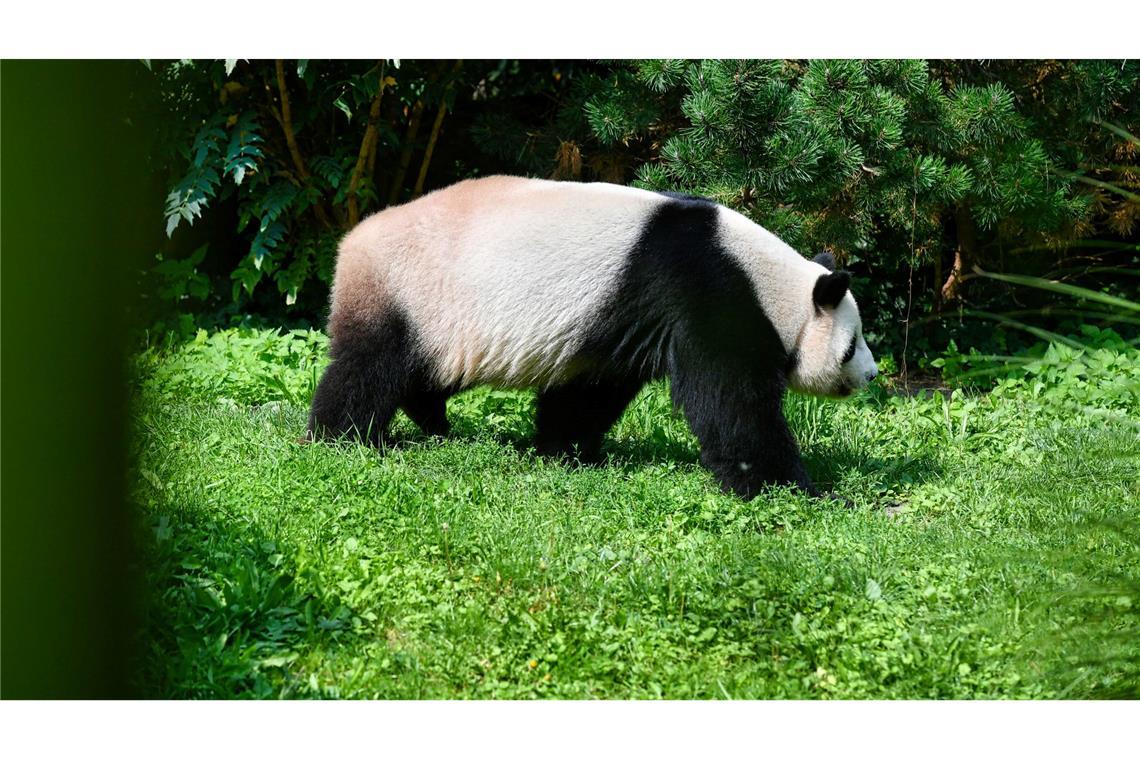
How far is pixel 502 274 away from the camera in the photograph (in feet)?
17.9

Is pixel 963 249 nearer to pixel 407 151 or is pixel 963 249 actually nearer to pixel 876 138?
pixel 876 138

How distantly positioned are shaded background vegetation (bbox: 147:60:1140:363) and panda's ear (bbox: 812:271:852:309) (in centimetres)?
163

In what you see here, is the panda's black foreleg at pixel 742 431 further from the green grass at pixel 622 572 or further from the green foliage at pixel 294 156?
the green foliage at pixel 294 156

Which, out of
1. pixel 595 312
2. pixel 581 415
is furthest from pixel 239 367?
pixel 595 312

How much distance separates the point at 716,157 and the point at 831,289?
1983mm

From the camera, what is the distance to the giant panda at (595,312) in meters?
5.16

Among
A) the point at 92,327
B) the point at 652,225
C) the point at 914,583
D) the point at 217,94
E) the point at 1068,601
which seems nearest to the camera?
the point at 92,327

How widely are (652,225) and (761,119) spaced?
184 cm

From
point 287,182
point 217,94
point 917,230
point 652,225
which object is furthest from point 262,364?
point 917,230

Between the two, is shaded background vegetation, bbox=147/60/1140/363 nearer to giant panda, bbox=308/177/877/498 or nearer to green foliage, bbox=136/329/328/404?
green foliage, bbox=136/329/328/404

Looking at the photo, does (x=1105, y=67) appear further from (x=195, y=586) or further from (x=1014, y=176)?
(x=195, y=586)

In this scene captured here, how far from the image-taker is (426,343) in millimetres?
5512

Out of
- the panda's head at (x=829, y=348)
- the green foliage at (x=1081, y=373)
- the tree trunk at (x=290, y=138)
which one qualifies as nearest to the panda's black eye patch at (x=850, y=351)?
the panda's head at (x=829, y=348)

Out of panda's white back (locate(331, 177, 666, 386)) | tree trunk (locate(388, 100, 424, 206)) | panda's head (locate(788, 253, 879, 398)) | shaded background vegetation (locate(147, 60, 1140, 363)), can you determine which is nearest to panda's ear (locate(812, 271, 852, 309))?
panda's head (locate(788, 253, 879, 398))
